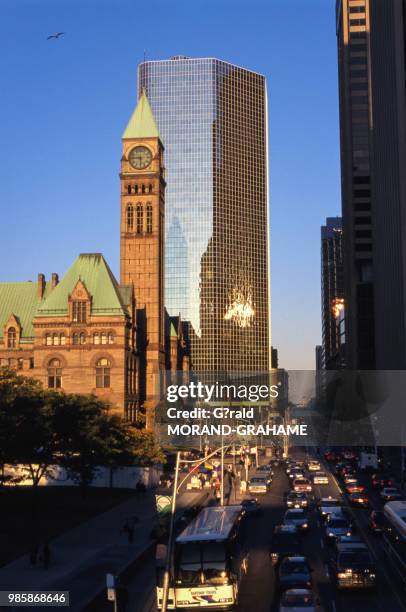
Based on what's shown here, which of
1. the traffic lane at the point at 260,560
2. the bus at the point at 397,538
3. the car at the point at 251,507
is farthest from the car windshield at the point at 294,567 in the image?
the car at the point at 251,507

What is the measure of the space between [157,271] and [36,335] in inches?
1236

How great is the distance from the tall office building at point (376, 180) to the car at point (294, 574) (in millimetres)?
76094

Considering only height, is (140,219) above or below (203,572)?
above

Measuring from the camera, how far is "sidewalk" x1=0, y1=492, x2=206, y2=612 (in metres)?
37.5

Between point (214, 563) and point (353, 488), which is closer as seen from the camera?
point (214, 563)

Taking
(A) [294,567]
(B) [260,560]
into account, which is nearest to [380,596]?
(A) [294,567]

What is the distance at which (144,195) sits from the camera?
141 m

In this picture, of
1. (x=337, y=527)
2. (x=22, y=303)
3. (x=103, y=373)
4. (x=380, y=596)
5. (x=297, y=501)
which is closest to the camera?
(x=380, y=596)

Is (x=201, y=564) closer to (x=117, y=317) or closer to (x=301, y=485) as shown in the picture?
(x=301, y=485)

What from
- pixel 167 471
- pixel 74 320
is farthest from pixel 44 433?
pixel 74 320

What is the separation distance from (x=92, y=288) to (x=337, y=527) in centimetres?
7560

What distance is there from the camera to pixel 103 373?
364 feet

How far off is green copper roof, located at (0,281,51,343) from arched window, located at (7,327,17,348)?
119cm

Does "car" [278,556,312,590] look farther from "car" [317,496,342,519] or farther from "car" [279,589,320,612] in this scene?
"car" [317,496,342,519]
